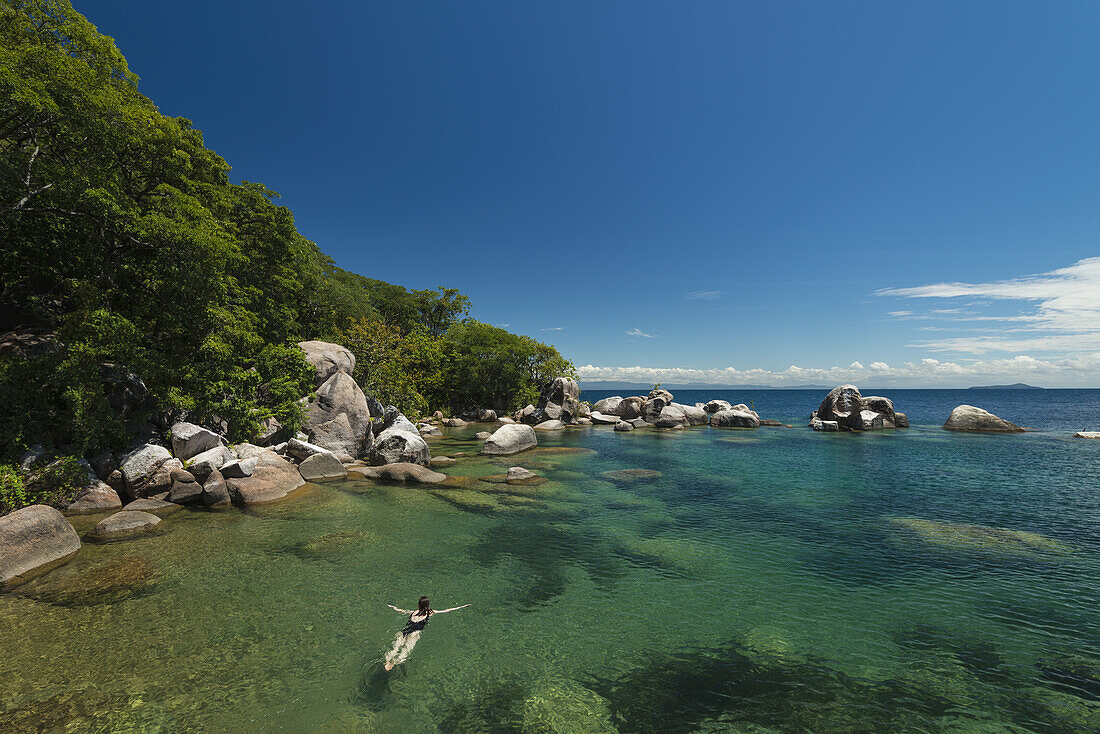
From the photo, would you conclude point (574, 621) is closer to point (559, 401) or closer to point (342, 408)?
point (342, 408)

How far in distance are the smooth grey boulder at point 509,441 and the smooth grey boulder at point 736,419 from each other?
3412 centimetres

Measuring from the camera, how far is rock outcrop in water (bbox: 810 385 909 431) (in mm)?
50438

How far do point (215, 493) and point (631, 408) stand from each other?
53479mm

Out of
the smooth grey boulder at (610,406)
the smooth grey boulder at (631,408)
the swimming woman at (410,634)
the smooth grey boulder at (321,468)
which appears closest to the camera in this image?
the swimming woman at (410,634)

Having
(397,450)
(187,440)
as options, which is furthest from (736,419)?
(187,440)

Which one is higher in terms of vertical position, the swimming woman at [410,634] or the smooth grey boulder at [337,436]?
the smooth grey boulder at [337,436]

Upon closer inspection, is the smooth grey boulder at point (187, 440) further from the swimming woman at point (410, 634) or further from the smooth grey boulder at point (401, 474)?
the swimming woman at point (410, 634)

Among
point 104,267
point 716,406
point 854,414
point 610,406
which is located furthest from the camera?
point 610,406

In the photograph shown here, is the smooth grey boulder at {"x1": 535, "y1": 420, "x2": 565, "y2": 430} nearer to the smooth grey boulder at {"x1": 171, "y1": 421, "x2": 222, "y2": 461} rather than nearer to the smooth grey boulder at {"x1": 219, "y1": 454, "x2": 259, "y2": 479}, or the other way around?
the smooth grey boulder at {"x1": 219, "y1": 454, "x2": 259, "y2": 479}

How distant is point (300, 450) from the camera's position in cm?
2208


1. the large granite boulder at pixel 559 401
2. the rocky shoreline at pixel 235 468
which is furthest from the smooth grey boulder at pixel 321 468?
the large granite boulder at pixel 559 401

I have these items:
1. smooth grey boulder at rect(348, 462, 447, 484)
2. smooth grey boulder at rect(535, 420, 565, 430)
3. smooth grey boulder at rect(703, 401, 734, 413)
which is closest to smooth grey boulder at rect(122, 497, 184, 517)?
smooth grey boulder at rect(348, 462, 447, 484)

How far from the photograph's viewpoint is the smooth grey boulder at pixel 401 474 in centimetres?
2150

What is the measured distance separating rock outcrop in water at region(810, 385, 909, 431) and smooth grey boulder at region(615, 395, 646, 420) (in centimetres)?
2249
